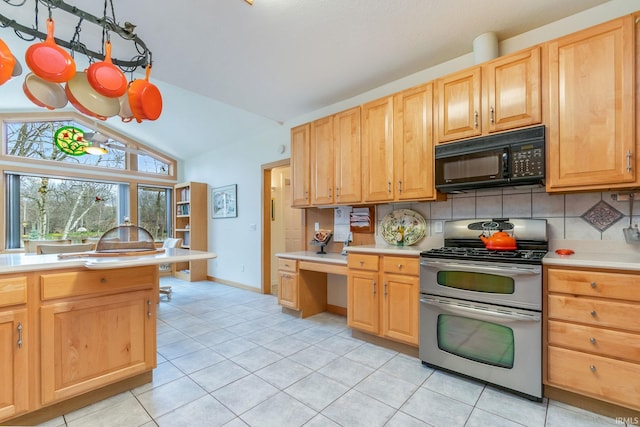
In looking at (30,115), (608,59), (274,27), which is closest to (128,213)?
(30,115)

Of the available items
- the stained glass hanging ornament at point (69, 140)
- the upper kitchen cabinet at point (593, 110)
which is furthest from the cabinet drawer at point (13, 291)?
the stained glass hanging ornament at point (69, 140)

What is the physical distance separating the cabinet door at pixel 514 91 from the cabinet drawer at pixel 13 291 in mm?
3157

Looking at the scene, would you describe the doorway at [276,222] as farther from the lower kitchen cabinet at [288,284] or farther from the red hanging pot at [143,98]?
the red hanging pot at [143,98]

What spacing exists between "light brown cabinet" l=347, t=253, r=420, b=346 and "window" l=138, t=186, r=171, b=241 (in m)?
5.16

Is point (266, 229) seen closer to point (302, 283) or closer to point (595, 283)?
point (302, 283)

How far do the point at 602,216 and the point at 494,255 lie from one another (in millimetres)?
824

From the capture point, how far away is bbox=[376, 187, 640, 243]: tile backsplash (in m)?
2.03

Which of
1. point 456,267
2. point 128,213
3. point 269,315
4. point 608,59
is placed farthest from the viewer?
point 128,213

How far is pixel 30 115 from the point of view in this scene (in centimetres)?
478

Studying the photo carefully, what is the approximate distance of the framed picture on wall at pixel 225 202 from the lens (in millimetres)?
5301

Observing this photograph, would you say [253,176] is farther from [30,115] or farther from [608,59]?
[608,59]

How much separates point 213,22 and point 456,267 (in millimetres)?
2553

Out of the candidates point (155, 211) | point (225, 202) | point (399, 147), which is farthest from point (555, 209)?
point (155, 211)

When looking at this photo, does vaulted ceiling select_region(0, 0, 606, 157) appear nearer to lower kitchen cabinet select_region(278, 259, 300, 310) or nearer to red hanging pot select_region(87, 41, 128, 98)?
red hanging pot select_region(87, 41, 128, 98)
